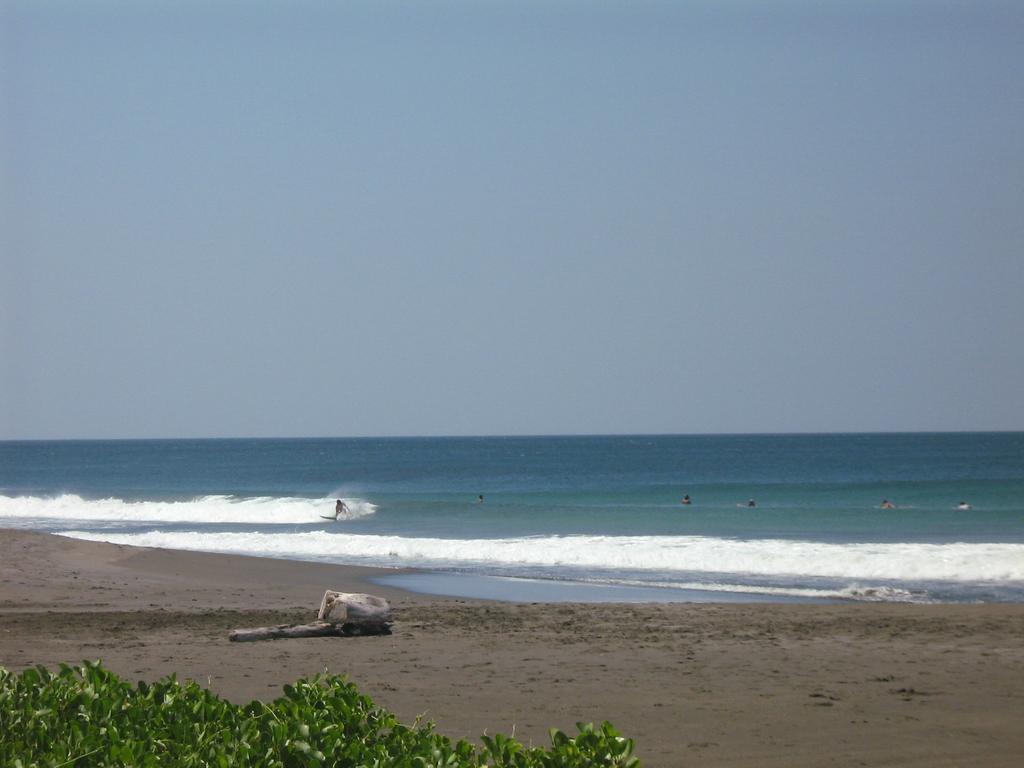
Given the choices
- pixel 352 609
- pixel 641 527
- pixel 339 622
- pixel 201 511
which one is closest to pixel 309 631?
pixel 339 622

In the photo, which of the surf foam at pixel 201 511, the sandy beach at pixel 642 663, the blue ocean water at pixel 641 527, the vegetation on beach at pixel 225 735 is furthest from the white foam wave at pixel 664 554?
the vegetation on beach at pixel 225 735

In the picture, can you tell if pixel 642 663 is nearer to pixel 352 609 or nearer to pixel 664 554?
pixel 352 609

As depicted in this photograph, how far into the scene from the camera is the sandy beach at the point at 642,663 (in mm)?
8000

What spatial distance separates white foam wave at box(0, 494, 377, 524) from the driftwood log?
88.3ft

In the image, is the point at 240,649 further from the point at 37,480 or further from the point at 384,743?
the point at 37,480

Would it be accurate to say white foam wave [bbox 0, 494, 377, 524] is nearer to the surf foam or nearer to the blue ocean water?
the surf foam

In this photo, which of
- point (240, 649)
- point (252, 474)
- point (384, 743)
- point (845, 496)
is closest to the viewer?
point (384, 743)

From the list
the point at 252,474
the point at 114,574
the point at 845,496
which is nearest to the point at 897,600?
the point at 114,574

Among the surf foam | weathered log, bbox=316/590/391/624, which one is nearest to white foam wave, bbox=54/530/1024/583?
weathered log, bbox=316/590/391/624

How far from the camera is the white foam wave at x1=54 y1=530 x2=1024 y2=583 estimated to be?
2005cm

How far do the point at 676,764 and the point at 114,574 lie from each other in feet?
48.5

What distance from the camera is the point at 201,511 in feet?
146

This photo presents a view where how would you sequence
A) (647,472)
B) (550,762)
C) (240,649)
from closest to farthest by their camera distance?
(550,762) < (240,649) < (647,472)

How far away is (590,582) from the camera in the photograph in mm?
19266
